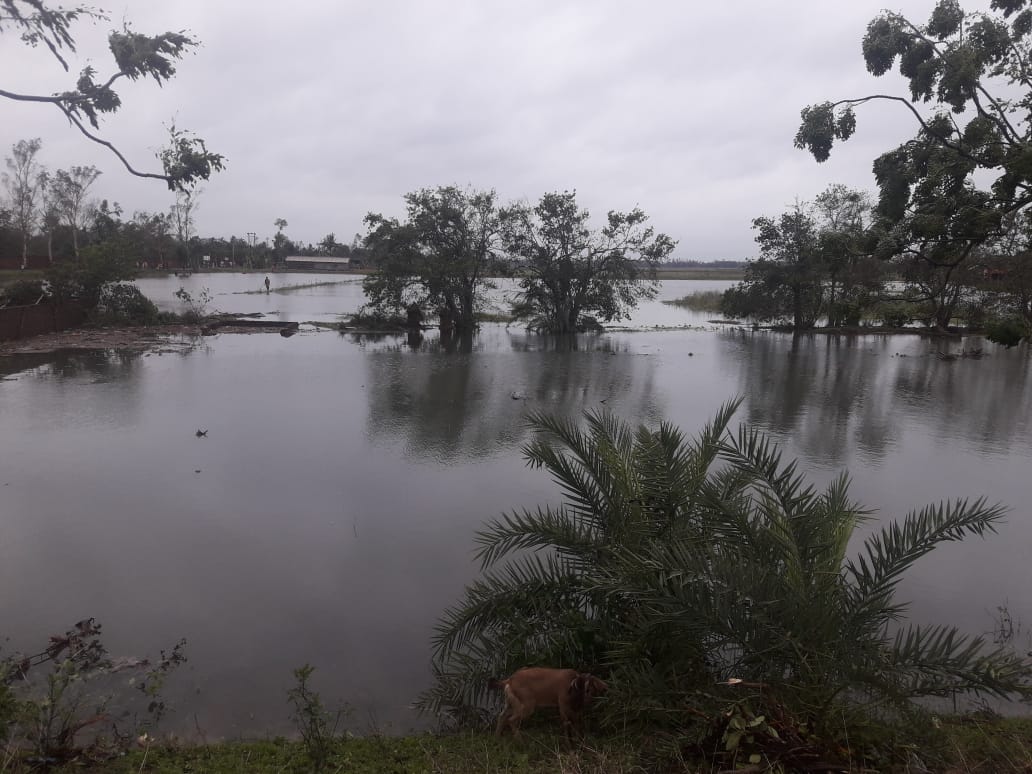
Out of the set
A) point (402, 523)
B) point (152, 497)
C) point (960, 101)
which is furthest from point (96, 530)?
point (960, 101)

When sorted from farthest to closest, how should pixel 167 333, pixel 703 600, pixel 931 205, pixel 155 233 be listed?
pixel 155 233, pixel 167 333, pixel 931 205, pixel 703 600

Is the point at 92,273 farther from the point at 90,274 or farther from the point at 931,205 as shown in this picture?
the point at 931,205

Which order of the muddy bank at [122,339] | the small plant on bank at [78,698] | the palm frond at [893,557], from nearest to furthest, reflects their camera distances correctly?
the small plant on bank at [78,698]
the palm frond at [893,557]
the muddy bank at [122,339]

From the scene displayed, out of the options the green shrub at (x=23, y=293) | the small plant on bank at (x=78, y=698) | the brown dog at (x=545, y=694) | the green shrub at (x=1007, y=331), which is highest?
the green shrub at (x=1007, y=331)

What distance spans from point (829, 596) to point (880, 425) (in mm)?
8761

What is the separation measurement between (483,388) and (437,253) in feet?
42.6

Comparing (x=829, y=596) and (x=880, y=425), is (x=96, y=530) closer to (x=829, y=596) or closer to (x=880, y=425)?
(x=829, y=596)

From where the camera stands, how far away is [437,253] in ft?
84.4

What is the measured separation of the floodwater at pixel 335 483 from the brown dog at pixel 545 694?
0.75 m

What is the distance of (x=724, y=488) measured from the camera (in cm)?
419

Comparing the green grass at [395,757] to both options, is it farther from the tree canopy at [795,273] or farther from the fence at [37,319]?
the tree canopy at [795,273]

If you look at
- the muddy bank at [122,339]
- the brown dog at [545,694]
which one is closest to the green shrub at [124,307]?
the muddy bank at [122,339]

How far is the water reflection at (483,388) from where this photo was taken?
1012cm

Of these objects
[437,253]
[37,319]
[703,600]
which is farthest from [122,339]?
[703,600]
